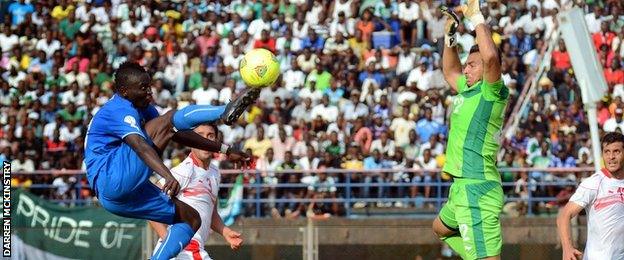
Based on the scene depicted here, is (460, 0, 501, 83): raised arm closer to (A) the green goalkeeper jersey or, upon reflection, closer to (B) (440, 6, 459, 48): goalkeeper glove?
(A) the green goalkeeper jersey

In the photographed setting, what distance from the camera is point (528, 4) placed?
77.8 ft

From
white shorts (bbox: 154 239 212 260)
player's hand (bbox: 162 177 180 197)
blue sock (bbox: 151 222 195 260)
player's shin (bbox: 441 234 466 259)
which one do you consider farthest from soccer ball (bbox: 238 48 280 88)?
white shorts (bbox: 154 239 212 260)

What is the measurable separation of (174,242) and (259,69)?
4.68ft

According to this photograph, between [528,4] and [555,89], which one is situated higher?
[528,4]

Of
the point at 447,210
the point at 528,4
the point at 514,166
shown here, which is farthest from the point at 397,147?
the point at 447,210

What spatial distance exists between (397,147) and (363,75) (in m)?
2.27

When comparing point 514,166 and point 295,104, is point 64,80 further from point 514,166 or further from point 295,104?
point 514,166

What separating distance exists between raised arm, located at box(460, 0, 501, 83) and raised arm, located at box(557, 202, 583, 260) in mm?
1321

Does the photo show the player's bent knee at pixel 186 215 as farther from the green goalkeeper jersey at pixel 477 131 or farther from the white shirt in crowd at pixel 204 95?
the white shirt in crowd at pixel 204 95

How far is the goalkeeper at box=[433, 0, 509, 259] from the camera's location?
9680 millimetres

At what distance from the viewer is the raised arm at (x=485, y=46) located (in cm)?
934

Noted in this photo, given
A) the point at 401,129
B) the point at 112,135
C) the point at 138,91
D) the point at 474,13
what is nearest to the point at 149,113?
the point at 138,91

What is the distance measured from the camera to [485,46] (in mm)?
9320

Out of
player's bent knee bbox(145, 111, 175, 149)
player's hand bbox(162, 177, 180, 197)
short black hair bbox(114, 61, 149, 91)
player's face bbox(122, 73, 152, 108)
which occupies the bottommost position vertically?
player's hand bbox(162, 177, 180, 197)
